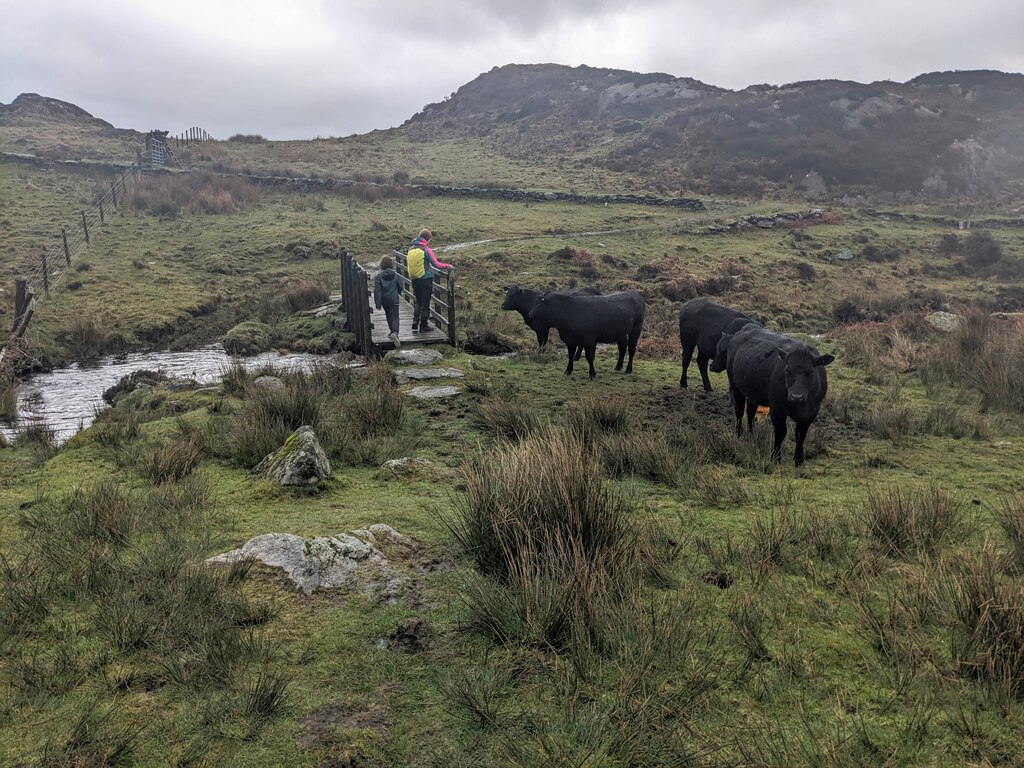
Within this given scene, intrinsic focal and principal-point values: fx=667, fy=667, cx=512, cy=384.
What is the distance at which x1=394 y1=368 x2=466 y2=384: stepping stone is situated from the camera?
11.1m

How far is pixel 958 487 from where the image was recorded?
21.2ft

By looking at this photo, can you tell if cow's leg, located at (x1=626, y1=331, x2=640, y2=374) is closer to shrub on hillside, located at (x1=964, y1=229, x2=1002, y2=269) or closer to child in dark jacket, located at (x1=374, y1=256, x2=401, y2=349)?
child in dark jacket, located at (x1=374, y1=256, x2=401, y2=349)

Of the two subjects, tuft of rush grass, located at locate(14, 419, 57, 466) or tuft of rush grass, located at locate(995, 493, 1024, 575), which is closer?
tuft of rush grass, located at locate(995, 493, 1024, 575)

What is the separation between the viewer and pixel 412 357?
12586 mm

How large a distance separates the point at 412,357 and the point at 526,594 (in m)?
9.37

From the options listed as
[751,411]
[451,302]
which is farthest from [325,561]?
[451,302]

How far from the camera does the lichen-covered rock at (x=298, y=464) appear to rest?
6090 mm

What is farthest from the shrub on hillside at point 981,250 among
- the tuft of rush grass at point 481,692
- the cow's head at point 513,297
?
the tuft of rush grass at point 481,692

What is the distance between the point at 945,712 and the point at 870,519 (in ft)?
7.00

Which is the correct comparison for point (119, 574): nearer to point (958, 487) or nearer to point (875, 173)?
point (958, 487)

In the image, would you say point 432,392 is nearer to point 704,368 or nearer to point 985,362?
point 704,368

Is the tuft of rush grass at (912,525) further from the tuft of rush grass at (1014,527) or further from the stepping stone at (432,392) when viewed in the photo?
the stepping stone at (432,392)

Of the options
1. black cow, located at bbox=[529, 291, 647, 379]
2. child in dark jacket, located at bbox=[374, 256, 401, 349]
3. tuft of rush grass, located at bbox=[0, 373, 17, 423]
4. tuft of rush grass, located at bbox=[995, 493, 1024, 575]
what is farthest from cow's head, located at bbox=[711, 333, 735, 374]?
tuft of rush grass, located at bbox=[0, 373, 17, 423]

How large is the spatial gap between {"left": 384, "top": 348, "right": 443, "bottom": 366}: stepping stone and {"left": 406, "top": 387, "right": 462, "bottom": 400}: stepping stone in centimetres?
192
